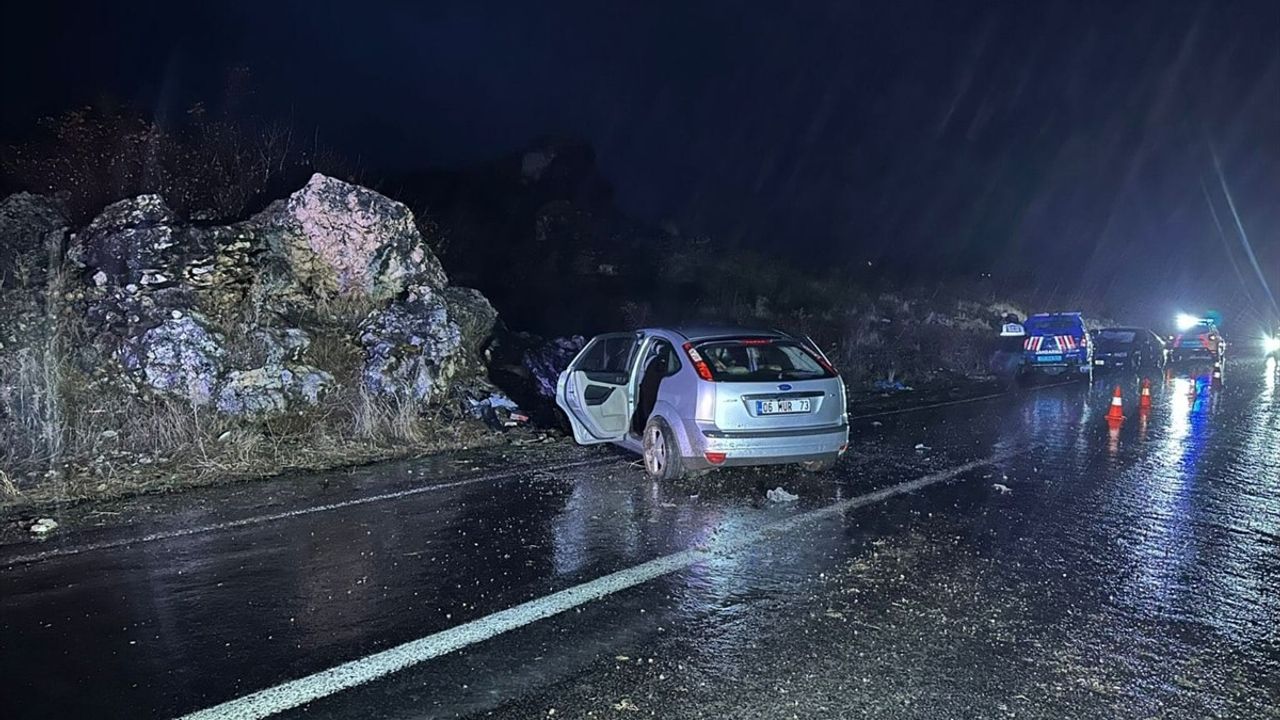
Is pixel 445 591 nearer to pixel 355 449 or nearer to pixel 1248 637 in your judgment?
pixel 1248 637

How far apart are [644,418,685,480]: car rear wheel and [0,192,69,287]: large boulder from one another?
8675 millimetres

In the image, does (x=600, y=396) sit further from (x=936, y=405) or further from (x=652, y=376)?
(x=936, y=405)

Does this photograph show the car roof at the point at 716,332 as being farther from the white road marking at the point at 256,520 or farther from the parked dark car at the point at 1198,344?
the parked dark car at the point at 1198,344

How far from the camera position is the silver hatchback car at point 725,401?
26.5ft

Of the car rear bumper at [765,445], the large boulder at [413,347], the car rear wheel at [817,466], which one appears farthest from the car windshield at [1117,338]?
the car rear bumper at [765,445]

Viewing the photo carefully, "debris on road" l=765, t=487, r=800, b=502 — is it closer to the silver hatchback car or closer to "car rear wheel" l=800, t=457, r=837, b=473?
the silver hatchback car

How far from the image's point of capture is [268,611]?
5.17 metres

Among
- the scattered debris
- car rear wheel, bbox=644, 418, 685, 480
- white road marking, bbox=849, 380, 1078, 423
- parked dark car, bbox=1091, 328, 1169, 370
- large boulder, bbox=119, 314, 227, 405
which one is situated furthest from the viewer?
parked dark car, bbox=1091, 328, 1169, 370

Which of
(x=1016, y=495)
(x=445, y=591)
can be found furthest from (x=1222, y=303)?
(x=445, y=591)

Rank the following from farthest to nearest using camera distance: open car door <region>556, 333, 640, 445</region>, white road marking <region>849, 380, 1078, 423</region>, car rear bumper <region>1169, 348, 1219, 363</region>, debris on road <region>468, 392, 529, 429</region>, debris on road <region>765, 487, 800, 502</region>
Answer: car rear bumper <region>1169, 348, 1219, 363</region>
white road marking <region>849, 380, 1078, 423</region>
debris on road <region>468, 392, 529, 429</region>
open car door <region>556, 333, 640, 445</region>
debris on road <region>765, 487, 800, 502</region>

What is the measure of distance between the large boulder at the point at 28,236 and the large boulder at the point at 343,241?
264cm

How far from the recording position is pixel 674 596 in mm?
5336

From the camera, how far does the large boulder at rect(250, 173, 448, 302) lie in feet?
43.7

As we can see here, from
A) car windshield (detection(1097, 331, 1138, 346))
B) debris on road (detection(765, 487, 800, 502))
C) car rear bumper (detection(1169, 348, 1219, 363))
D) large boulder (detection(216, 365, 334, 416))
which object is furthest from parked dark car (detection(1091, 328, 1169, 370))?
large boulder (detection(216, 365, 334, 416))
